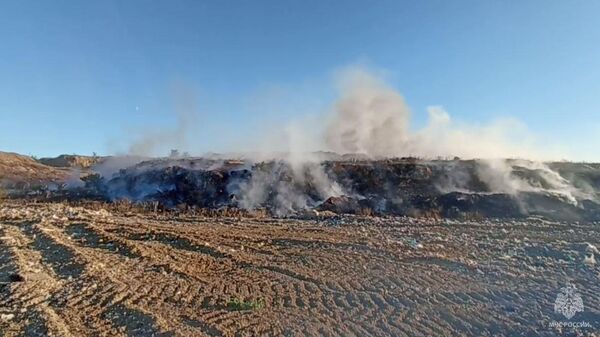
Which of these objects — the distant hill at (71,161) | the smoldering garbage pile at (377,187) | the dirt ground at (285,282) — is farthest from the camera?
the distant hill at (71,161)

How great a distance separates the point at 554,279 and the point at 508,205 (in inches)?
572

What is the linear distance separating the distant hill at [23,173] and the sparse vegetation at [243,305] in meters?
32.4

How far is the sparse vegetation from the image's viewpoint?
692cm

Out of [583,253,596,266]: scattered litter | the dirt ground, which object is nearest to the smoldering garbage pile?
the dirt ground

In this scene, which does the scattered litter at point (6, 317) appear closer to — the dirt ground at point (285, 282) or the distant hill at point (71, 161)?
the dirt ground at point (285, 282)

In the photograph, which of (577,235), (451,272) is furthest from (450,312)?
(577,235)

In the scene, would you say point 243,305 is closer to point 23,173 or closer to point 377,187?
point 377,187

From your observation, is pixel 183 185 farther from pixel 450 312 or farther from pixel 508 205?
pixel 450 312

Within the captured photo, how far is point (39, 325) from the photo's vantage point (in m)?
5.97

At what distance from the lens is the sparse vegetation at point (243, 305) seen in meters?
6.92

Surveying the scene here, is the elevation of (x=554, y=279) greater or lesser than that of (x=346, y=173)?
lesser

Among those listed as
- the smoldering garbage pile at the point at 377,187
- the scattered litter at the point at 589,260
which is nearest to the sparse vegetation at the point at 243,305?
the scattered litter at the point at 589,260

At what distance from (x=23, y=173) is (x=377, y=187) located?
30405 millimetres

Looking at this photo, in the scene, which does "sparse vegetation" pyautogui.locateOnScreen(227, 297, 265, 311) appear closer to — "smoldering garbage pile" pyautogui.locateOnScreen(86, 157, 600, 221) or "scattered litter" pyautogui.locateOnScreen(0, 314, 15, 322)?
"scattered litter" pyautogui.locateOnScreen(0, 314, 15, 322)
